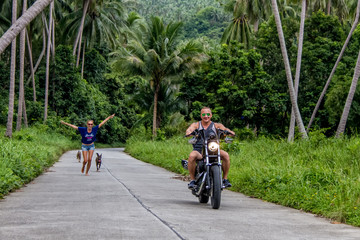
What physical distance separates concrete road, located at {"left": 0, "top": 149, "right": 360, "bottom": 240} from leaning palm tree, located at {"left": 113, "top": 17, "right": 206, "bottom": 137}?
26553 mm

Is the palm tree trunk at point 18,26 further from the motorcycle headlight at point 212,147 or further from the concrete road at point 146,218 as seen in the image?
the motorcycle headlight at point 212,147

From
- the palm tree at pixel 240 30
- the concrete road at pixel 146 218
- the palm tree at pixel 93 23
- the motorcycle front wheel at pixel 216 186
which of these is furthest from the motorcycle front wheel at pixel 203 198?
the palm tree at pixel 240 30

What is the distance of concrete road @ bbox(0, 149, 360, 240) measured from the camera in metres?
6.12

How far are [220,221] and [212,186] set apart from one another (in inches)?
60.1

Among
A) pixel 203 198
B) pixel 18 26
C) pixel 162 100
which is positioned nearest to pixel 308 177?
Result: pixel 203 198

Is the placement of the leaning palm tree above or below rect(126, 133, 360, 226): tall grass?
above

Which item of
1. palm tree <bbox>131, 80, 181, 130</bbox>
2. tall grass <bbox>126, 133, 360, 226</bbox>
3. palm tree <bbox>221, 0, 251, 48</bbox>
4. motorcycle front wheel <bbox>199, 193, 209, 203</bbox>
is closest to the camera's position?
tall grass <bbox>126, 133, 360, 226</bbox>

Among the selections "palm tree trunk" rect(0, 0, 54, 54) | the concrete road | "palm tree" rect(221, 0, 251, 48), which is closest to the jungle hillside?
"palm tree trunk" rect(0, 0, 54, 54)

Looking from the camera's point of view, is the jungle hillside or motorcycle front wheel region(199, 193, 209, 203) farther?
the jungle hillside

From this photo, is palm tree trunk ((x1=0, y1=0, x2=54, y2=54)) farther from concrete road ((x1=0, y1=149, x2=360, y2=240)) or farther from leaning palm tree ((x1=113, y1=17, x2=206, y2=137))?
leaning palm tree ((x1=113, y1=17, x2=206, y2=137))

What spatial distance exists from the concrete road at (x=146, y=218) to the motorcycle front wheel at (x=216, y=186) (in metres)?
0.14

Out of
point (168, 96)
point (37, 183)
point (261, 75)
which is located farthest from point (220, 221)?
point (168, 96)

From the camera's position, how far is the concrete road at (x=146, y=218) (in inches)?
241

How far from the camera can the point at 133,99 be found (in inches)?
1709
